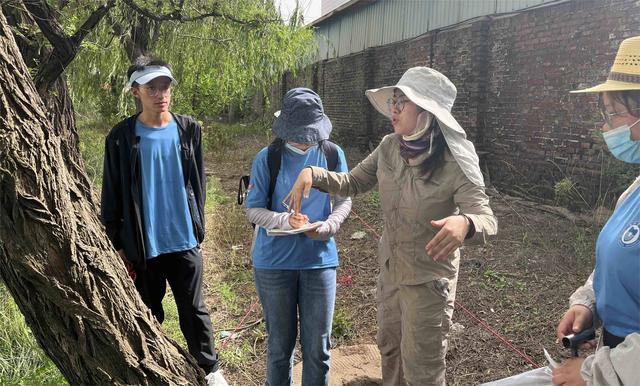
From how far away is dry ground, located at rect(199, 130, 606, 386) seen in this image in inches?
132

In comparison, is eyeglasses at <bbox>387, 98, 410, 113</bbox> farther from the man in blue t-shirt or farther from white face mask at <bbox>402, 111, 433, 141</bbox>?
the man in blue t-shirt

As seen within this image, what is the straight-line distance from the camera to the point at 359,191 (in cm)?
253

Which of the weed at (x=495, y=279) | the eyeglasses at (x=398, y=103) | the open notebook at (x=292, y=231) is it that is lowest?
the weed at (x=495, y=279)

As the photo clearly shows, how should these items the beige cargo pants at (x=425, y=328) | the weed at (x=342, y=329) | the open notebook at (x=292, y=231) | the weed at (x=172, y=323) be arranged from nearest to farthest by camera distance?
the beige cargo pants at (x=425, y=328)
the open notebook at (x=292, y=231)
the weed at (x=172, y=323)
the weed at (x=342, y=329)

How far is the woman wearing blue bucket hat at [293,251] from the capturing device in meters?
2.42

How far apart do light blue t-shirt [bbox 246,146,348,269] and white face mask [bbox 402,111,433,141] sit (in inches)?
21.2

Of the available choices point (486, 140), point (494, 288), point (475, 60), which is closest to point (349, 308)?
point (494, 288)

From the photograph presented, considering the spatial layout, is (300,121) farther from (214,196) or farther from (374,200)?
(214,196)

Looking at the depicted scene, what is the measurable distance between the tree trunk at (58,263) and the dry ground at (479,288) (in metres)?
1.82

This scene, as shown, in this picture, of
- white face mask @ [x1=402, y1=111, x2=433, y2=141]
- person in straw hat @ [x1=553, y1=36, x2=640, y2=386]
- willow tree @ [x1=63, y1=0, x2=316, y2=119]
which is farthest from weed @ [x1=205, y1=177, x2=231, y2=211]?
person in straw hat @ [x1=553, y1=36, x2=640, y2=386]

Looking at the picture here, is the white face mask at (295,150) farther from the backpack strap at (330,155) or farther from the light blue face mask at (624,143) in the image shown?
the light blue face mask at (624,143)

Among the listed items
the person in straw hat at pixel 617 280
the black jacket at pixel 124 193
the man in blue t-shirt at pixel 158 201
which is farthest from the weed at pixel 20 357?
the person in straw hat at pixel 617 280

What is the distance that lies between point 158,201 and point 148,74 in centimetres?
71

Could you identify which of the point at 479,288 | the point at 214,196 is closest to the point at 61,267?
the point at 479,288
